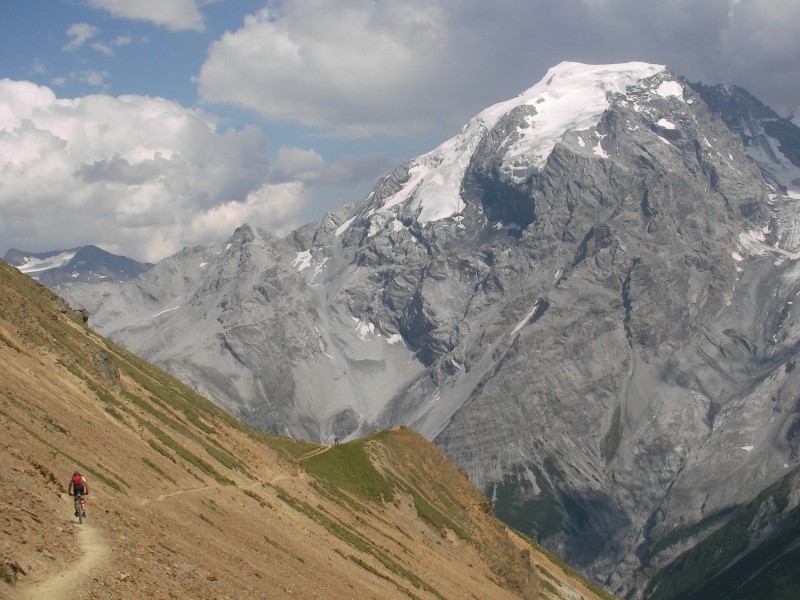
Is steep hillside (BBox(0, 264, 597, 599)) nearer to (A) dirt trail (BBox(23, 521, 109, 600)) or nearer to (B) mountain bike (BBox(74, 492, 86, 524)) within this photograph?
(A) dirt trail (BBox(23, 521, 109, 600))

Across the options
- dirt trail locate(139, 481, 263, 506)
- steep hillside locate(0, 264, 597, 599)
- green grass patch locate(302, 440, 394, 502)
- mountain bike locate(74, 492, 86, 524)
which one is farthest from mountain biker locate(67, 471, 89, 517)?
green grass patch locate(302, 440, 394, 502)

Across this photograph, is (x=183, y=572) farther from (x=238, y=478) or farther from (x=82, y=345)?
(x=82, y=345)

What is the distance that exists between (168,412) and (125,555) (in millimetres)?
50693

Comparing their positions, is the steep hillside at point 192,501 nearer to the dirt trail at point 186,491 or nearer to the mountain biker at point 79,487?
the dirt trail at point 186,491

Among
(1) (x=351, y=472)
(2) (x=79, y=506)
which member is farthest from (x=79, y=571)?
(1) (x=351, y=472)

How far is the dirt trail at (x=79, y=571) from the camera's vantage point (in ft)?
108

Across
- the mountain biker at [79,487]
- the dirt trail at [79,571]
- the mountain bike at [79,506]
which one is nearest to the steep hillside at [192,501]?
the dirt trail at [79,571]

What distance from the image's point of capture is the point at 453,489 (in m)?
130

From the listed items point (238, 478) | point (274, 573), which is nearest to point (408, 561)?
point (238, 478)

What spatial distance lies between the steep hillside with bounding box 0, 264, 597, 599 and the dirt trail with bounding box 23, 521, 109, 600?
93 mm

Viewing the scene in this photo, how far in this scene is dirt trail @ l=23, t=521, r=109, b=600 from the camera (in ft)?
108

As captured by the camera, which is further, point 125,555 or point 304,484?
point 304,484

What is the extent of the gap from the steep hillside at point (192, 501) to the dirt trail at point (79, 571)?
0.31 feet

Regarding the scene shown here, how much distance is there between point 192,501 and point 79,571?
25081 mm
